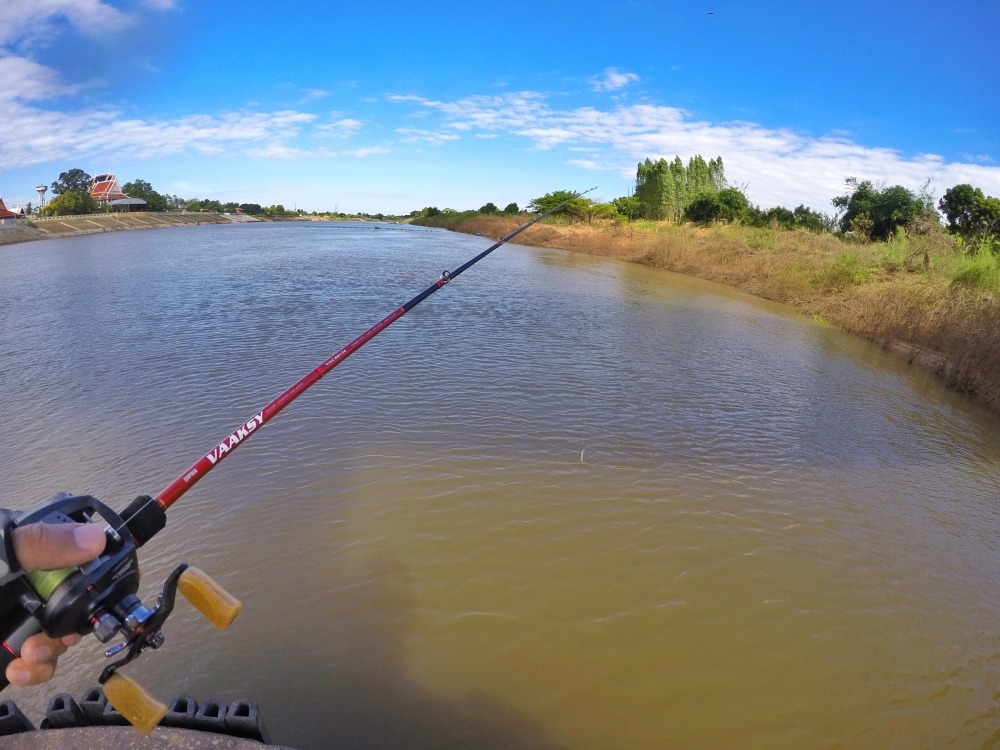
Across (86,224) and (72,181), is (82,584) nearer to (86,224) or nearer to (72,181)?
(86,224)

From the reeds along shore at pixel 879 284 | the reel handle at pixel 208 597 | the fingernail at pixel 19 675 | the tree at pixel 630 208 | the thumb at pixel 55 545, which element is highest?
Answer: the tree at pixel 630 208

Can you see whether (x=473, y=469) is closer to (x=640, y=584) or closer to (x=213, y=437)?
(x=640, y=584)

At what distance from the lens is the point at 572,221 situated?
45.7 meters

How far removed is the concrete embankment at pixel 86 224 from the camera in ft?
132

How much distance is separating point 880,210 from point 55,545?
2990 cm

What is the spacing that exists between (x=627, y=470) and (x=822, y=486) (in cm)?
193

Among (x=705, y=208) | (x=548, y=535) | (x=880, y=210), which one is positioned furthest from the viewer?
(x=705, y=208)

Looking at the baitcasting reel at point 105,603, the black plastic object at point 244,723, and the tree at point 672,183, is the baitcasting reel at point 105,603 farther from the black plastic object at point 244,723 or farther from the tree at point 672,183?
the tree at point 672,183

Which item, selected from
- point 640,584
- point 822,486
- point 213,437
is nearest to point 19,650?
point 640,584

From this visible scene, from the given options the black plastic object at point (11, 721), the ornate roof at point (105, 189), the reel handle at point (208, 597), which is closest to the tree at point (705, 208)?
the reel handle at point (208, 597)

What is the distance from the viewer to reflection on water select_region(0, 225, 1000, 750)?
319 centimetres

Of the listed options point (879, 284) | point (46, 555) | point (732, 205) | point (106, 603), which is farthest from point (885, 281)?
point (732, 205)

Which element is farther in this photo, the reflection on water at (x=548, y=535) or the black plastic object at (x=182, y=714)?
the reflection on water at (x=548, y=535)

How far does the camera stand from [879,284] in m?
14.9
